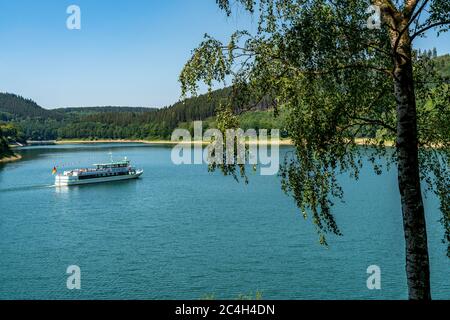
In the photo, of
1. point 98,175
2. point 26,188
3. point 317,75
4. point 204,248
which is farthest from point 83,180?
point 317,75

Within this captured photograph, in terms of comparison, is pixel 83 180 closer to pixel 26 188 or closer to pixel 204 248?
pixel 26 188

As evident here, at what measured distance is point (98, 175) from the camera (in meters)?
97.4

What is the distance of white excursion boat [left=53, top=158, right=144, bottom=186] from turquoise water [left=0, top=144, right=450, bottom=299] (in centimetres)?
1774

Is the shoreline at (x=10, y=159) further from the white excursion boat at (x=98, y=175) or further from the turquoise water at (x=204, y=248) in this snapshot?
the turquoise water at (x=204, y=248)

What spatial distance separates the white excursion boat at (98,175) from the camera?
3501 inches

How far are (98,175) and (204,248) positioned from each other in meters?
61.4

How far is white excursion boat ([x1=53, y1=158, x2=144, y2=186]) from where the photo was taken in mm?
88938

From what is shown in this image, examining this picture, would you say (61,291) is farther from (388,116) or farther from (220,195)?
(220,195)

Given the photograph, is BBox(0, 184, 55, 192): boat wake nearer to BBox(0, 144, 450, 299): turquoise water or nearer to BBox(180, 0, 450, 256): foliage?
BBox(0, 144, 450, 299): turquoise water

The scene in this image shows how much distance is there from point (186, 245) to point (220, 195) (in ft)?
94.5

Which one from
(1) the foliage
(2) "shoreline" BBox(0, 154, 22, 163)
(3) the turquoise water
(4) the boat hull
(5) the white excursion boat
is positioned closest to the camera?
(1) the foliage

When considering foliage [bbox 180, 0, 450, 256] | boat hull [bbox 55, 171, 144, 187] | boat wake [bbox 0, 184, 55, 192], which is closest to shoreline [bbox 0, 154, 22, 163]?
boat hull [bbox 55, 171, 144, 187]

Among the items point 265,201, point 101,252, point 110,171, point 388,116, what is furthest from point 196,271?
point 110,171

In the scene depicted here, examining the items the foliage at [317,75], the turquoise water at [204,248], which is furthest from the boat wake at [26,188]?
the foliage at [317,75]
